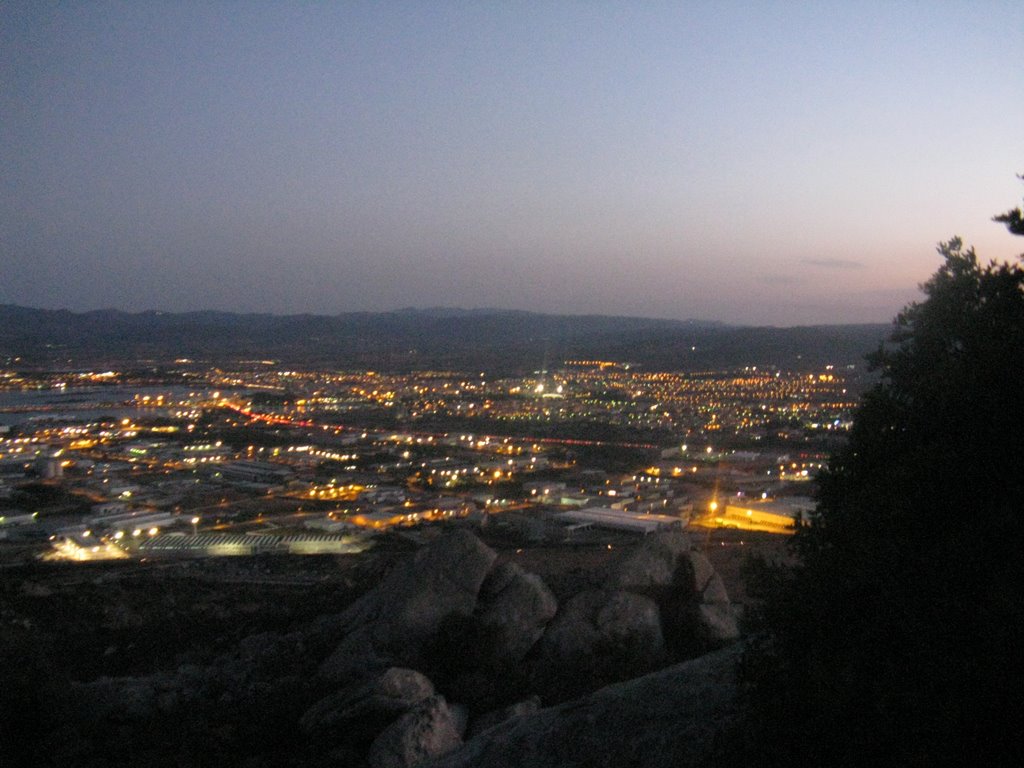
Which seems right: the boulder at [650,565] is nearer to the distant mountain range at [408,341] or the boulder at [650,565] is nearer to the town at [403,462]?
the town at [403,462]

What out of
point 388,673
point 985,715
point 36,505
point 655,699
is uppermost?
point 985,715

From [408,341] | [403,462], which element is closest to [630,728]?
[403,462]

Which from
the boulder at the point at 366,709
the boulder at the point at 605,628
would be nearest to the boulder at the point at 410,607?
the boulder at the point at 605,628

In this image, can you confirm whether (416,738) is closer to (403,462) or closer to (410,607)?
(410,607)

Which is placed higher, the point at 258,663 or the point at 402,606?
the point at 402,606

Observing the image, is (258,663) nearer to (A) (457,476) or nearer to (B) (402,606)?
(B) (402,606)

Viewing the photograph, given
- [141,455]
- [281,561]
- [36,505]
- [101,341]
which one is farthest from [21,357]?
[281,561]
